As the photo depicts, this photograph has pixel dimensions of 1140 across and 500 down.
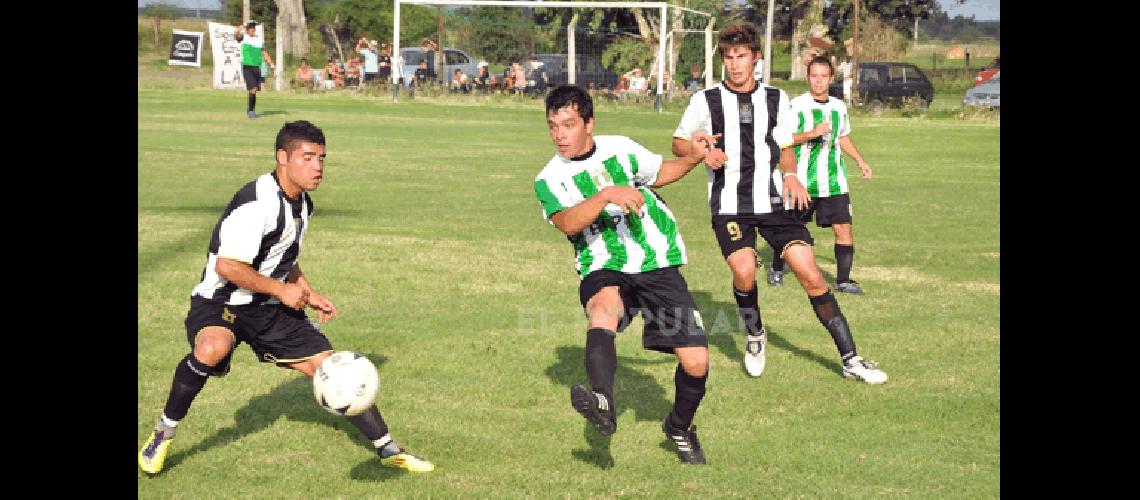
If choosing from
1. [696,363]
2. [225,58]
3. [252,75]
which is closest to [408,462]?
[696,363]

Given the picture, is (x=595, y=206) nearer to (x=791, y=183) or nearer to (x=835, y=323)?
(x=791, y=183)

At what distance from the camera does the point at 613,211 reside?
6.70 metres

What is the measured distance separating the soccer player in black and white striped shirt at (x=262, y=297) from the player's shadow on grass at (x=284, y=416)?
0.48 feet

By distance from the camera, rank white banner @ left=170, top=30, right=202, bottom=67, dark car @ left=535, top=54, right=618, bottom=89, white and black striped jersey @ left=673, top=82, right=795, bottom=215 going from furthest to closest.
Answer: white banner @ left=170, top=30, right=202, bottom=67, dark car @ left=535, top=54, right=618, bottom=89, white and black striped jersey @ left=673, top=82, right=795, bottom=215

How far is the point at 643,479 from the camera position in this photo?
6332 millimetres

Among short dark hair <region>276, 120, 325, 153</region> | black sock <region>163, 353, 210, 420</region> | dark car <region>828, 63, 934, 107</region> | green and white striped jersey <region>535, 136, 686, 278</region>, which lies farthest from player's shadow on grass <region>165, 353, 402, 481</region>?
dark car <region>828, 63, 934, 107</region>

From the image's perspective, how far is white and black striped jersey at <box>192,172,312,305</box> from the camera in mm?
6301

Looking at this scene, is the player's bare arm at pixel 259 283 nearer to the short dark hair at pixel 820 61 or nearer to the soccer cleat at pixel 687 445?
the soccer cleat at pixel 687 445

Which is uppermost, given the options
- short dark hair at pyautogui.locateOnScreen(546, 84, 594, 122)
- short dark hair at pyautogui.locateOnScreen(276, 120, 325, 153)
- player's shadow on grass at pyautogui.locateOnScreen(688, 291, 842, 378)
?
short dark hair at pyautogui.locateOnScreen(546, 84, 594, 122)

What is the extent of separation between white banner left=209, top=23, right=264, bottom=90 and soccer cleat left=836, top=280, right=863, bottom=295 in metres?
37.4

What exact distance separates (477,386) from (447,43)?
146 ft

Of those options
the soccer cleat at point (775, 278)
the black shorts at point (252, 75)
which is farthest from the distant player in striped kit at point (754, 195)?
the black shorts at point (252, 75)

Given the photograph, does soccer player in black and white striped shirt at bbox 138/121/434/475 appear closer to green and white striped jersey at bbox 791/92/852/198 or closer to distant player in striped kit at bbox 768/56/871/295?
distant player in striped kit at bbox 768/56/871/295
